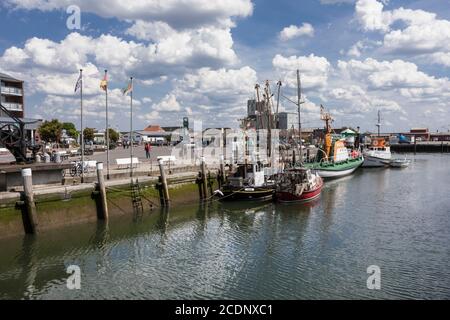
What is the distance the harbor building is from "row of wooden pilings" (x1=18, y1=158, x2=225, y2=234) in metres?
48.3

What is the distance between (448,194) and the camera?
134 feet

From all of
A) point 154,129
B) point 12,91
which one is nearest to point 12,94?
point 12,91

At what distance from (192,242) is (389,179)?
39.2 metres

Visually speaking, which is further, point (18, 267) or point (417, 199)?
point (417, 199)

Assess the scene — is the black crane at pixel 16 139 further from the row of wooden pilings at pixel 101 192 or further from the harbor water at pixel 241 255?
the harbor water at pixel 241 255

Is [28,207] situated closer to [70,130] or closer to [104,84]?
[104,84]

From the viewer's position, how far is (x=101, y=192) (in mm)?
28078

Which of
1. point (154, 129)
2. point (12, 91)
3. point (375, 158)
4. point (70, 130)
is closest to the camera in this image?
point (375, 158)

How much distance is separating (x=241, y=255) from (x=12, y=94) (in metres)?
66.9

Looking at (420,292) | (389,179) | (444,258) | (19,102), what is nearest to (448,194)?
(389,179)

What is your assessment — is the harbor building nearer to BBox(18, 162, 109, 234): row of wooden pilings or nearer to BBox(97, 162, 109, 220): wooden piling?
BBox(97, 162, 109, 220): wooden piling

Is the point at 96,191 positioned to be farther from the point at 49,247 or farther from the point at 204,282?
the point at 204,282

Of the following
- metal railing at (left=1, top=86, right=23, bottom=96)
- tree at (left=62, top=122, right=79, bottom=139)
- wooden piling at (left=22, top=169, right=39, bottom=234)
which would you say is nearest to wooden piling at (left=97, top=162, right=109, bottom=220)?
wooden piling at (left=22, top=169, right=39, bottom=234)
